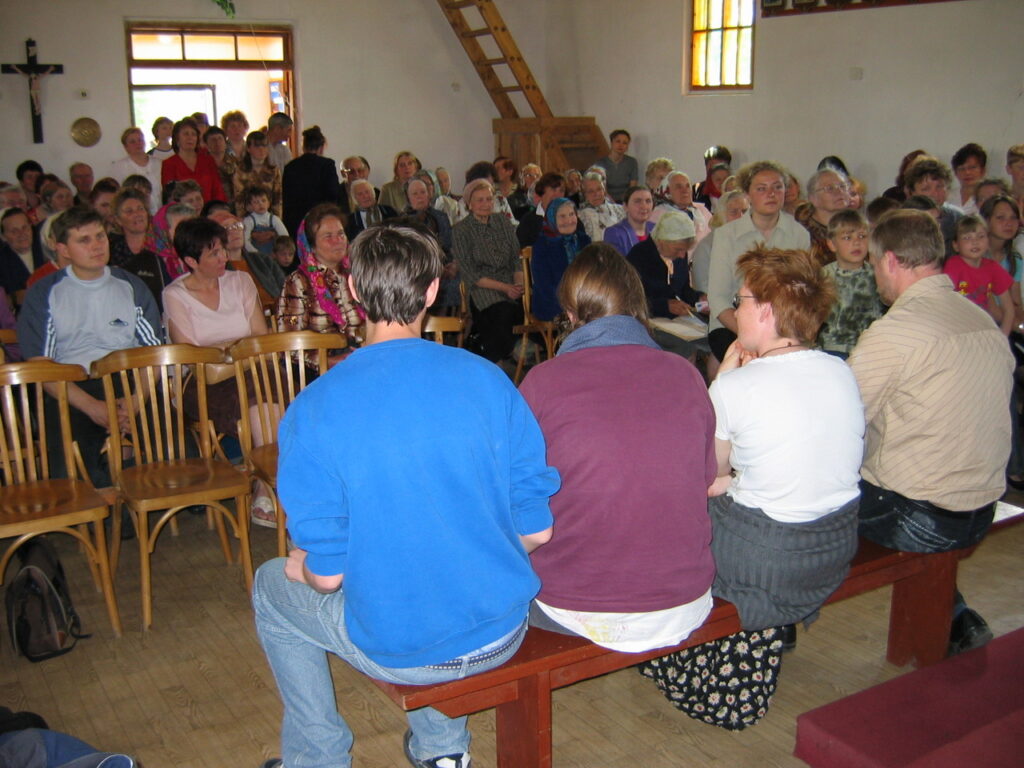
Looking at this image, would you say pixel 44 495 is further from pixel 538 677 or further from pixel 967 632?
pixel 967 632

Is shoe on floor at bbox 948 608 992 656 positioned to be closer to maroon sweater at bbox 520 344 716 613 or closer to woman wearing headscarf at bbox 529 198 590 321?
maroon sweater at bbox 520 344 716 613

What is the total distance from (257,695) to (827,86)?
762cm

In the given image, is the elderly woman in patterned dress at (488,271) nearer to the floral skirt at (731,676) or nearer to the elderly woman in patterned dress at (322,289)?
the elderly woman in patterned dress at (322,289)

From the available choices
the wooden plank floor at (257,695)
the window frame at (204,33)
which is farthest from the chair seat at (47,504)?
the window frame at (204,33)

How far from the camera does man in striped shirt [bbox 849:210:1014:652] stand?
2.39 meters

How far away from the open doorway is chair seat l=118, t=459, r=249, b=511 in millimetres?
8001

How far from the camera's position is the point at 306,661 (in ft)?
6.68

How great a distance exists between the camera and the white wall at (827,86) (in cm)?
732

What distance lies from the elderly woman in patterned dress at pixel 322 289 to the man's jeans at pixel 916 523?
7.08ft

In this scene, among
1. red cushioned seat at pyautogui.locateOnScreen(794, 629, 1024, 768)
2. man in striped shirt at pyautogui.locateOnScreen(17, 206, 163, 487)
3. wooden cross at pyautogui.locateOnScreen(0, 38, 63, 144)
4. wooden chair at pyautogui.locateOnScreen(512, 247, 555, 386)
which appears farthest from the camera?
wooden cross at pyautogui.locateOnScreen(0, 38, 63, 144)

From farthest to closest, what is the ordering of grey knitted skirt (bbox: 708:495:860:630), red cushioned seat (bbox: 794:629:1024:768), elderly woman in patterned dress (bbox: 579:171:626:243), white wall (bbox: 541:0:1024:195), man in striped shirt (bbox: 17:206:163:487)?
white wall (bbox: 541:0:1024:195) → elderly woman in patterned dress (bbox: 579:171:626:243) → man in striped shirt (bbox: 17:206:163:487) → grey knitted skirt (bbox: 708:495:860:630) → red cushioned seat (bbox: 794:629:1024:768)

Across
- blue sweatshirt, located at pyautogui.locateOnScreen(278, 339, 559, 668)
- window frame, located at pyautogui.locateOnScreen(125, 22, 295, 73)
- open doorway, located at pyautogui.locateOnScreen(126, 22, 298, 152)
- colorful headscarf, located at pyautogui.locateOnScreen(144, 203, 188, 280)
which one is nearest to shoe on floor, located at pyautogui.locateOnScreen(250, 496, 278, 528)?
colorful headscarf, located at pyautogui.locateOnScreen(144, 203, 188, 280)

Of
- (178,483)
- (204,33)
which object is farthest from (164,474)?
(204,33)

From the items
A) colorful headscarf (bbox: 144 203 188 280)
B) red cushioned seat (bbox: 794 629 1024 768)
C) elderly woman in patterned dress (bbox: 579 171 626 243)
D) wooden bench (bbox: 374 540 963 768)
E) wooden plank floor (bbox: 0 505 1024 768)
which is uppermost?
elderly woman in patterned dress (bbox: 579 171 626 243)
